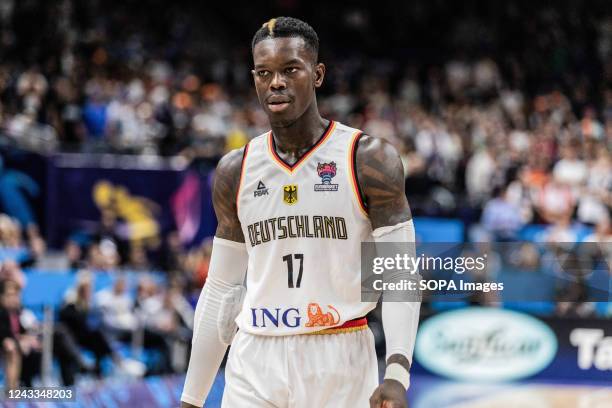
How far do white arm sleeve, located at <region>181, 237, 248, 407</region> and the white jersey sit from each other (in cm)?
21

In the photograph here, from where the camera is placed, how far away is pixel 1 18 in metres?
18.5

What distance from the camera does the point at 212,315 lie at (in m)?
4.72

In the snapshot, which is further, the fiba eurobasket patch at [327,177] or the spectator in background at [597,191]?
the spectator in background at [597,191]

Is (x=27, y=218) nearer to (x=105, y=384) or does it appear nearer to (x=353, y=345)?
(x=105, y=384)

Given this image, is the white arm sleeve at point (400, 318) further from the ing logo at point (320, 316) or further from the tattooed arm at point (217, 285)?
the tattooed arm at point (217, 285)

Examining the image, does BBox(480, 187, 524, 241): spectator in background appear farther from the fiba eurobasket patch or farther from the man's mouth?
the man's mouth

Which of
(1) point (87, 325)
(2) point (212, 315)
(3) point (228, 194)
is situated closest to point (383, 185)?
(3) point (228, 194)

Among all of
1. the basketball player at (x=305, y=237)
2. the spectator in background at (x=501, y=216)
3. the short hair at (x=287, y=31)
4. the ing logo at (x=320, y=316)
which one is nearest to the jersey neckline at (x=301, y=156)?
the basketball player at (x=305, y=237)

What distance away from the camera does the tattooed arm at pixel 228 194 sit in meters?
4.66

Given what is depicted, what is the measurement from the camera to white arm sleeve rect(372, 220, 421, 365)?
13.7 ft

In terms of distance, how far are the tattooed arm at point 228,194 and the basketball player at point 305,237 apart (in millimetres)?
57

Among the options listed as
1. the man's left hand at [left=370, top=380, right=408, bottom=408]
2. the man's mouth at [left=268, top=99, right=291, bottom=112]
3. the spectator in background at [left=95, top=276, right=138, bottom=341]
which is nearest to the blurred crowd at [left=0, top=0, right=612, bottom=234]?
the spectator in background at [left=95, top=276, right=138, bottom=341]

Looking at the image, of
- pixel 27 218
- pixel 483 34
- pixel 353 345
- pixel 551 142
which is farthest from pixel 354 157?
pixel 483 34

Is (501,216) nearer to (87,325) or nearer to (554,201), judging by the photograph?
(554,201)
